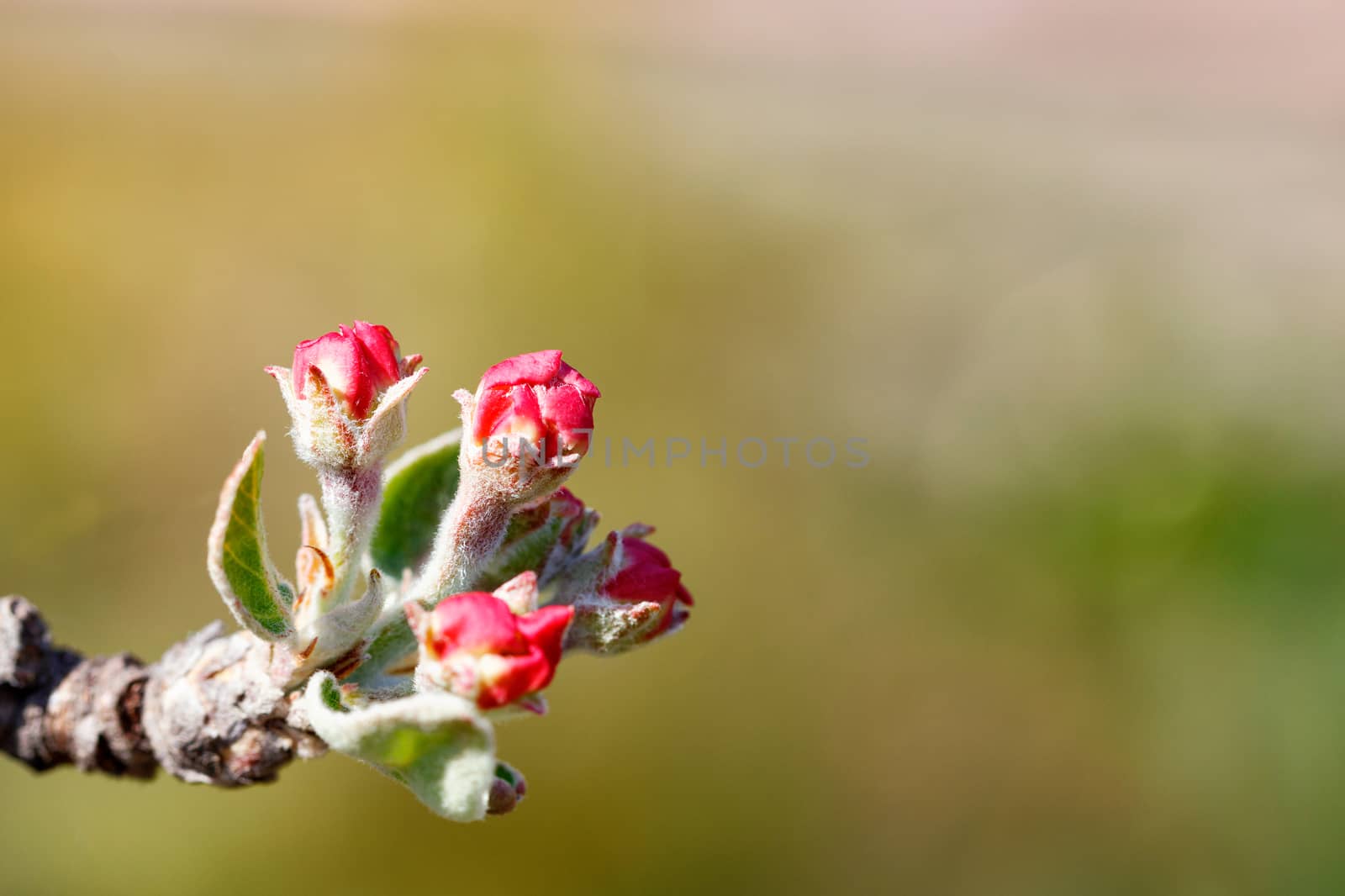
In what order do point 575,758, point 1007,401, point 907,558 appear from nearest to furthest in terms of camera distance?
point 575,758 < point 907,558 < point 1007,401

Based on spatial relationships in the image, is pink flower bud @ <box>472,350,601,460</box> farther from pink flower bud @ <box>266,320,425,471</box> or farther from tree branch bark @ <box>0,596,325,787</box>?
tree branch bark @ <box>0,596,325,787</box>

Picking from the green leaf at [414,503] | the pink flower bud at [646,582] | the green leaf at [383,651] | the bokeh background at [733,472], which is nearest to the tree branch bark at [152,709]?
the green leaf at [383,651]

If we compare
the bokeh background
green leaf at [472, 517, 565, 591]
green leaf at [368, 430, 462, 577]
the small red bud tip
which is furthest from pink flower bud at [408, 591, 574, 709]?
the bokeh background

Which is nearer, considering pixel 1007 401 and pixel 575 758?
pixel 575 758

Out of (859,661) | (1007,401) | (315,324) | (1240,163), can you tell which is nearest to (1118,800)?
(859,661)

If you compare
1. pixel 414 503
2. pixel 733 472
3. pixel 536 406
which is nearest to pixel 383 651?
pixel 414 503

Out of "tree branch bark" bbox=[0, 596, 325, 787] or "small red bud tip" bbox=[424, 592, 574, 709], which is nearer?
"small red bud tip" bbox=[424, 592, 574, 709]

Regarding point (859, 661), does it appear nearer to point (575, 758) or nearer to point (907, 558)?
point (907, 558)
